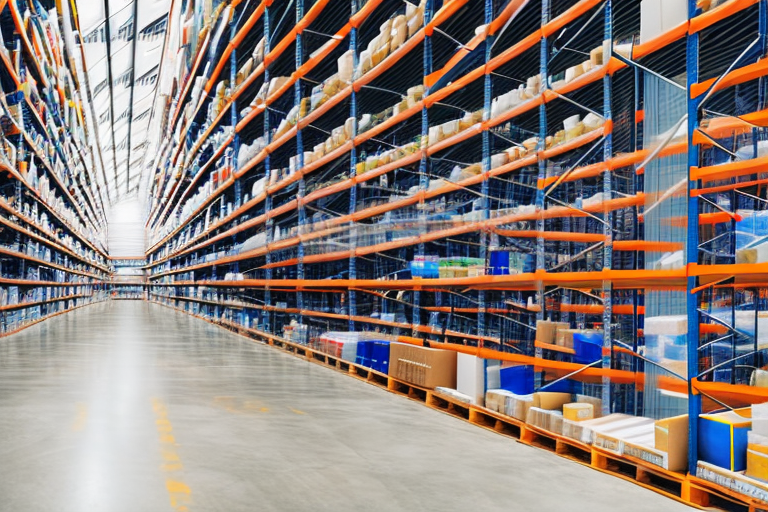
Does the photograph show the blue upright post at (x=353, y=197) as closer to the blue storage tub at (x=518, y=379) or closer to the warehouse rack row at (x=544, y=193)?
the warehouse rack row at (x=544, y=193)

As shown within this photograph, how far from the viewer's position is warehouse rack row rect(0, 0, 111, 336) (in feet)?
40.6

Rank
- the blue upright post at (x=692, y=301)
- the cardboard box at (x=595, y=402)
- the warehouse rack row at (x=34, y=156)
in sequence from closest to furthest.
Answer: the blue upright post at (x=692, y=301) < the cardboard box at (x=595, y=402) < the warehouse rack row at (x=34, y=156)

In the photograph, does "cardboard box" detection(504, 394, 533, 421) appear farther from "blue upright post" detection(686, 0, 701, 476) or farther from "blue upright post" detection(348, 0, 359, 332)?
"blue upright post" detection(348, 0, 359, 332)

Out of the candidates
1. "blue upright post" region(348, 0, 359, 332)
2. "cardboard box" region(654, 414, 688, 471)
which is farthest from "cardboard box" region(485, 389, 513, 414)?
"blue upright post" region(348, 0, 359, 332)

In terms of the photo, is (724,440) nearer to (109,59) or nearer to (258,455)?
(258,455)

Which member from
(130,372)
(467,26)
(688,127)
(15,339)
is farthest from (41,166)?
(688,127)

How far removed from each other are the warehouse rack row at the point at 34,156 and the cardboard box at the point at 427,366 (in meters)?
7.71

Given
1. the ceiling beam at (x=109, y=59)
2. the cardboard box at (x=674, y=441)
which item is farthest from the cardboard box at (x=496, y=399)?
the ceiling beam at (x=109, y=59)

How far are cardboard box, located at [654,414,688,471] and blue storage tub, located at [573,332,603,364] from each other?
56.6 inches

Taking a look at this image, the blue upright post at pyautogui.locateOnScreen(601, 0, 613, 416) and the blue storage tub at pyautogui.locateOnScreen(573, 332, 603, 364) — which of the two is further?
the blue storage tub at pyautogui.locateOnScreen(573, 332, 603, 364)

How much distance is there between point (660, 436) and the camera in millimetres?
3754

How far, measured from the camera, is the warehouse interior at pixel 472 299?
3801 mm

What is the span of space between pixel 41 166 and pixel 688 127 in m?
17.3

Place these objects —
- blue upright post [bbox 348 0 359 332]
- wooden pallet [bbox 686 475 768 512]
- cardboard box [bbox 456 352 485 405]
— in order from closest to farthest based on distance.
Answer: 1. wooden pallet [bbox 686 475 768 512]
2. cardboard box [bbox 456 352 485 405]
3. blue upright post [bbox 348 0 359 332]
